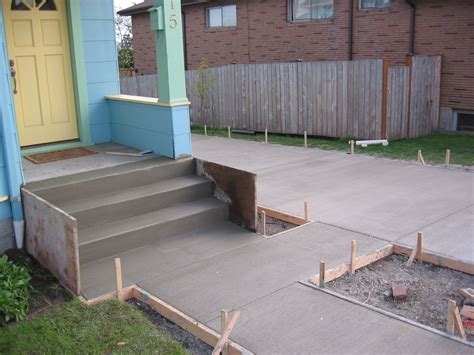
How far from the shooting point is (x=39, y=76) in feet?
27.1

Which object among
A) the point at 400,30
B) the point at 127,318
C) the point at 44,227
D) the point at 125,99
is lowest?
the point at 127,318

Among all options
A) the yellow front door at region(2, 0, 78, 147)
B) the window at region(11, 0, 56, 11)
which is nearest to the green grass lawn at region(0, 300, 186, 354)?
the yellow front door at region(2, 0, 78, 147)

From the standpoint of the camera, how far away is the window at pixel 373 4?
1541cm

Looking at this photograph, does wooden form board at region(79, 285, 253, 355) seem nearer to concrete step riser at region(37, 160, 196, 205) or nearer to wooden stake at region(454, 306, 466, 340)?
wooden stake at region(454, 306, 466, 340)

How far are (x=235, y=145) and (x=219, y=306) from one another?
898 centimetres

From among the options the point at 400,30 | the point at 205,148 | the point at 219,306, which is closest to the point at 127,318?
the point at 219,306

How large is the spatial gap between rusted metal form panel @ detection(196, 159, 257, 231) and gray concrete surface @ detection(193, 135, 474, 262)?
1052mm

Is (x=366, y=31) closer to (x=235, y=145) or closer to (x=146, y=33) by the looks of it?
(x=235, y=145)

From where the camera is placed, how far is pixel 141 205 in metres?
6.80

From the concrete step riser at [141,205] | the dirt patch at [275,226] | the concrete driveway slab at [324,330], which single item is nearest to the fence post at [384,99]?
the dirt patch at [275,226]

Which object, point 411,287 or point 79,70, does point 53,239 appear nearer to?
point 411,287

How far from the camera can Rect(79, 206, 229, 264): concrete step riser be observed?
603 centimetres

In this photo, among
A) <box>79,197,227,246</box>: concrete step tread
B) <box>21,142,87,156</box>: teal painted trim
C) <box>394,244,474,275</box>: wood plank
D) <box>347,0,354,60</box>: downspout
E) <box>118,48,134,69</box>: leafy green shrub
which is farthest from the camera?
<box>118,48,134,69</box>: leafy green shrub

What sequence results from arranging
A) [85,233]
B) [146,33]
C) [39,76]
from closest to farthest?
1. [85,233]
2. [39,76]
3. [146,33]
